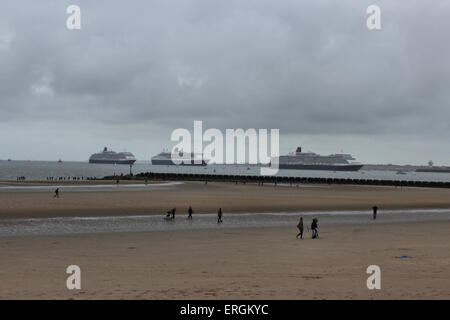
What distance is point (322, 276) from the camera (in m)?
13.4

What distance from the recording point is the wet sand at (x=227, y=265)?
11.4 metres

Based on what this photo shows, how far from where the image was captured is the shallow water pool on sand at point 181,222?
2467 cm

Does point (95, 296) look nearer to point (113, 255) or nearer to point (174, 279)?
point (174, 279)

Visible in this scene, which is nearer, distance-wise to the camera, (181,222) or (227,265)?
(227,265)

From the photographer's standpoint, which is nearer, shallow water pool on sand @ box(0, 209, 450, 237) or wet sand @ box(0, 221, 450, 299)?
wet sand @ box(0, 221, 450, 299)

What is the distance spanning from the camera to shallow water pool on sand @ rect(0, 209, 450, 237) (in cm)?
2467

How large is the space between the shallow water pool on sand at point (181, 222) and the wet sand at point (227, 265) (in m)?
2.30

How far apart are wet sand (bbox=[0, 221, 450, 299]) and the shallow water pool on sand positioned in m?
2.30

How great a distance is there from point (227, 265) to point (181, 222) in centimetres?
1373

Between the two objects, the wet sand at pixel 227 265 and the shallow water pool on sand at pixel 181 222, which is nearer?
the wet sand at pixel 227 265

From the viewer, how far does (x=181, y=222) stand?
94.1 ft

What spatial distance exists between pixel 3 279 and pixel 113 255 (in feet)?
15.7

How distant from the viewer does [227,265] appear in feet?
49.9
